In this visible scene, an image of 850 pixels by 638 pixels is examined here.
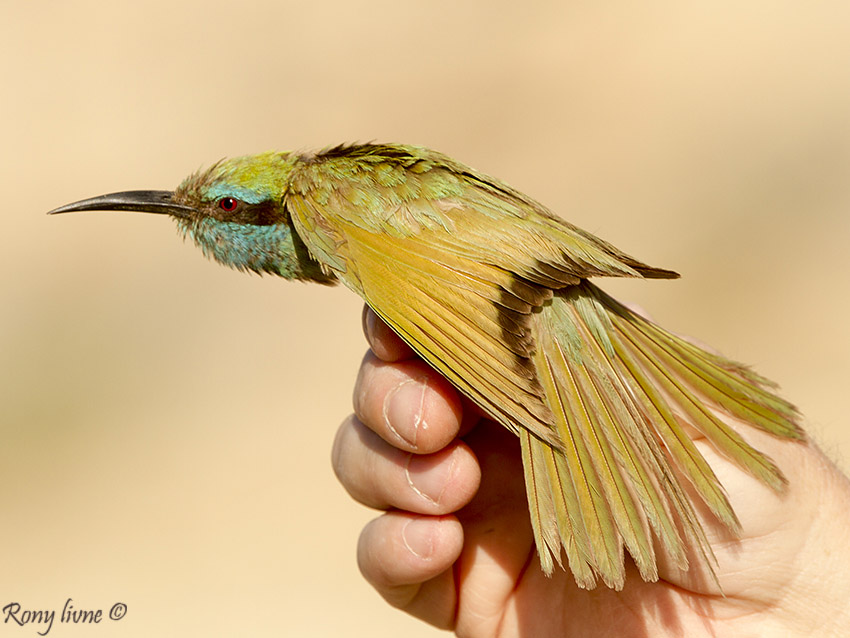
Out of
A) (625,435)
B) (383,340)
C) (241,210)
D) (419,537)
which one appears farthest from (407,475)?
(241,210)

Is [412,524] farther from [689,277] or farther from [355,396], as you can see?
[689,277]

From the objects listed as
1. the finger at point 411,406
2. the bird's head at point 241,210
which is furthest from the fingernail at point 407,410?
the bird's head at point 241,210

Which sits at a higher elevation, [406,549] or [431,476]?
[431,476]

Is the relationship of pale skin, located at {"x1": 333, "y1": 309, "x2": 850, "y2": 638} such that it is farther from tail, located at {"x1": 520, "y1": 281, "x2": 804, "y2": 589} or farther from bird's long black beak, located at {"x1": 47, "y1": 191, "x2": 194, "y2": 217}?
bird's long black beak, located at {"x1": 47, "y1": 191, "x2": 194, "y2": 217}

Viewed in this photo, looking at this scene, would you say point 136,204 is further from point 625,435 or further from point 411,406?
point 625,435

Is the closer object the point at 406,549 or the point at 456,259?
the point at 456,259
